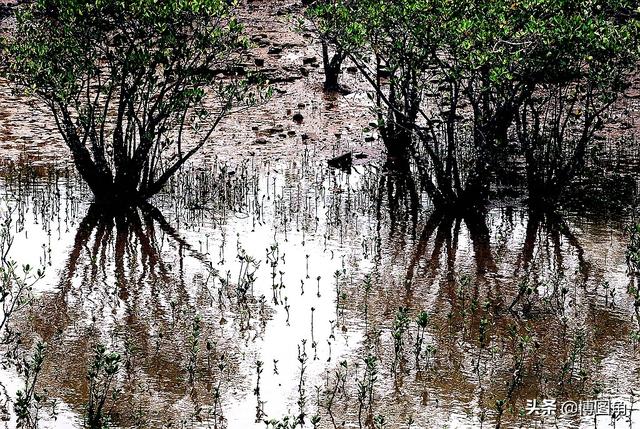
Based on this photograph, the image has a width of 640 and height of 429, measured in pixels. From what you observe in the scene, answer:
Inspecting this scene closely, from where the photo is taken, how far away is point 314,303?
9.53 meters

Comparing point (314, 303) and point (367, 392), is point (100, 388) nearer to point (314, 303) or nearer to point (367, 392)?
point (367, 392)

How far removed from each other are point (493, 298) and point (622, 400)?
240cm

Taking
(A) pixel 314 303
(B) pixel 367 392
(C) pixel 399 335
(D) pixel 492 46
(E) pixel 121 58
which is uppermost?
(D) pixel 492 46

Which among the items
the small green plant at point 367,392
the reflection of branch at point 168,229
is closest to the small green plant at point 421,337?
the small green plant at point 367,392

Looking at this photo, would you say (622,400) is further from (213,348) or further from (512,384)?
(213,348)

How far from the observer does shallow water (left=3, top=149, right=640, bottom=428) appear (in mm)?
7488

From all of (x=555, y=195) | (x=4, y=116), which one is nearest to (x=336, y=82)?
(x=4, y=116)

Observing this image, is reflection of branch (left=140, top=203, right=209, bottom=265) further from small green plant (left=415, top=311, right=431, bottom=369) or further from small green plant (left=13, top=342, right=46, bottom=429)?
small green plant (left=13, top=342, right=46, bottom=429)

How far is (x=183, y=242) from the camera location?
11.5m

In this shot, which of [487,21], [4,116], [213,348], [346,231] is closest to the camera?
[213,348]

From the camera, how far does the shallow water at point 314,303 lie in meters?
7.49

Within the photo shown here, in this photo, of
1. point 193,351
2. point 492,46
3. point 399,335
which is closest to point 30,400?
point 193,351

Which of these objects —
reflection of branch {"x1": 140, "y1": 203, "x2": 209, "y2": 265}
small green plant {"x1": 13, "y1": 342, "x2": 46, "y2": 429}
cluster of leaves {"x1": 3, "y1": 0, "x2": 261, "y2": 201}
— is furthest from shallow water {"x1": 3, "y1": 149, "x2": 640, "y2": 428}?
cluster of leaves {"x1": 3, "y1": 0, "x2": 261, "y2": 201}

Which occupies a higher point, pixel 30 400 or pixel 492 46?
pixel 492 46
